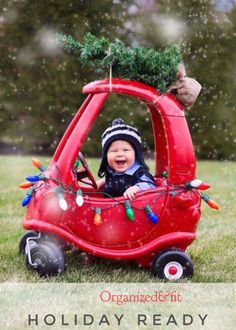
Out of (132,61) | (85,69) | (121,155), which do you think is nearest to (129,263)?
(121,155)

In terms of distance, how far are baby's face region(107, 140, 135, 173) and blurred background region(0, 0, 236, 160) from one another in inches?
236

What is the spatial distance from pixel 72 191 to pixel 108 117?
6109mm

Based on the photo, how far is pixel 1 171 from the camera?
7.39 m

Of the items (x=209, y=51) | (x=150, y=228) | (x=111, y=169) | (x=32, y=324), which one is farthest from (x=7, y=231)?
(x=209, y=51)

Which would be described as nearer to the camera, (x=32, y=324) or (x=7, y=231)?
(x=32, y=324)

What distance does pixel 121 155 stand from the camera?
308cm

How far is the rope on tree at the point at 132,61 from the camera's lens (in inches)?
112

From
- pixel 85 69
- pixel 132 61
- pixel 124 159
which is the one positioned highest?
pixel 85 69

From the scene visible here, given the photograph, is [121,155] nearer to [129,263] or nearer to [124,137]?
[124,137]

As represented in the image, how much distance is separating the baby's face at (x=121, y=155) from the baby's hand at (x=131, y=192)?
19cm

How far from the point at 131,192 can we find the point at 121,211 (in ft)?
0.32

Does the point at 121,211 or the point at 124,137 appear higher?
the point at 124,137

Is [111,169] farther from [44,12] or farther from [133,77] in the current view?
[44,12]

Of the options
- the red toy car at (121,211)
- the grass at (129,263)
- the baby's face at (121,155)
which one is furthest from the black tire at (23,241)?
the baby's face at (121,155)
